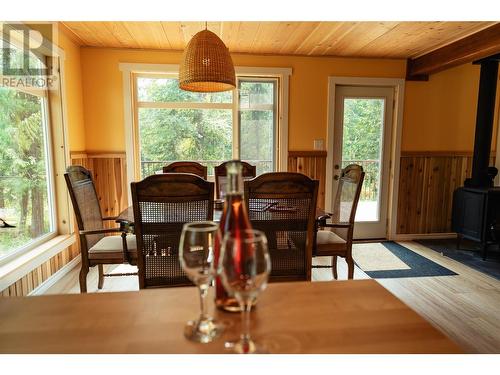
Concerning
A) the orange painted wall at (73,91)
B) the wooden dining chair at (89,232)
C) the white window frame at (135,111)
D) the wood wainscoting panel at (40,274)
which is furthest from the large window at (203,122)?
the wooden dining chair at (89,232)

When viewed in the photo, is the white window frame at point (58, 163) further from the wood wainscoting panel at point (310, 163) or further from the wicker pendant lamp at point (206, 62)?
the wood wainscoting panel at point (310, 163)

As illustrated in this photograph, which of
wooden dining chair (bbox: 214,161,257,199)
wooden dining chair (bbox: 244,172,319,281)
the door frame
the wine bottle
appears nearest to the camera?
the wine bottle

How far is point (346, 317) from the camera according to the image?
670 millimetres

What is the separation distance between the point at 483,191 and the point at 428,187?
864mm

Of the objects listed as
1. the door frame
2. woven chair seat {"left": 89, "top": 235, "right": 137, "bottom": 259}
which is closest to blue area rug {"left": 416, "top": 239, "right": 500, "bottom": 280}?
the door frame

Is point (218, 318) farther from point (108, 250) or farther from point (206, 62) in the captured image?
point (108, 250)

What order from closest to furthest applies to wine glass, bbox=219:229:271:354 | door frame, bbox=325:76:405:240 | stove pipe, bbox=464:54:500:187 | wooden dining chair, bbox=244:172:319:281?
1. wine glass, bbox=219:229:271:354
2. wooden dining chair, bbox=244:172:319:281
3. stove pipe, bbox=464:54:500:187
4. door frame, bbox=325:76:405:240

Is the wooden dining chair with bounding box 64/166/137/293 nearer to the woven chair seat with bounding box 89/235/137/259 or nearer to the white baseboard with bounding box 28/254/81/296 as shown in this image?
the woven chair seat with bounding box 89/235/137/259

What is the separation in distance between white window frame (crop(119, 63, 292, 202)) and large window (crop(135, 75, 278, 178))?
0.19ft

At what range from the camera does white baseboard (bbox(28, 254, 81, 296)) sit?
2527mm

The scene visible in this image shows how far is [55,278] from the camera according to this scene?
9.22ft

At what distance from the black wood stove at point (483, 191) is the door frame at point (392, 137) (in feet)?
2.23

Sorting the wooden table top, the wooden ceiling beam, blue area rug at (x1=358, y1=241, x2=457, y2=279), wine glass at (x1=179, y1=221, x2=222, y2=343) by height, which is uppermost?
the wooden ceiling beam

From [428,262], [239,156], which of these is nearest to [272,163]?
[239,156]
